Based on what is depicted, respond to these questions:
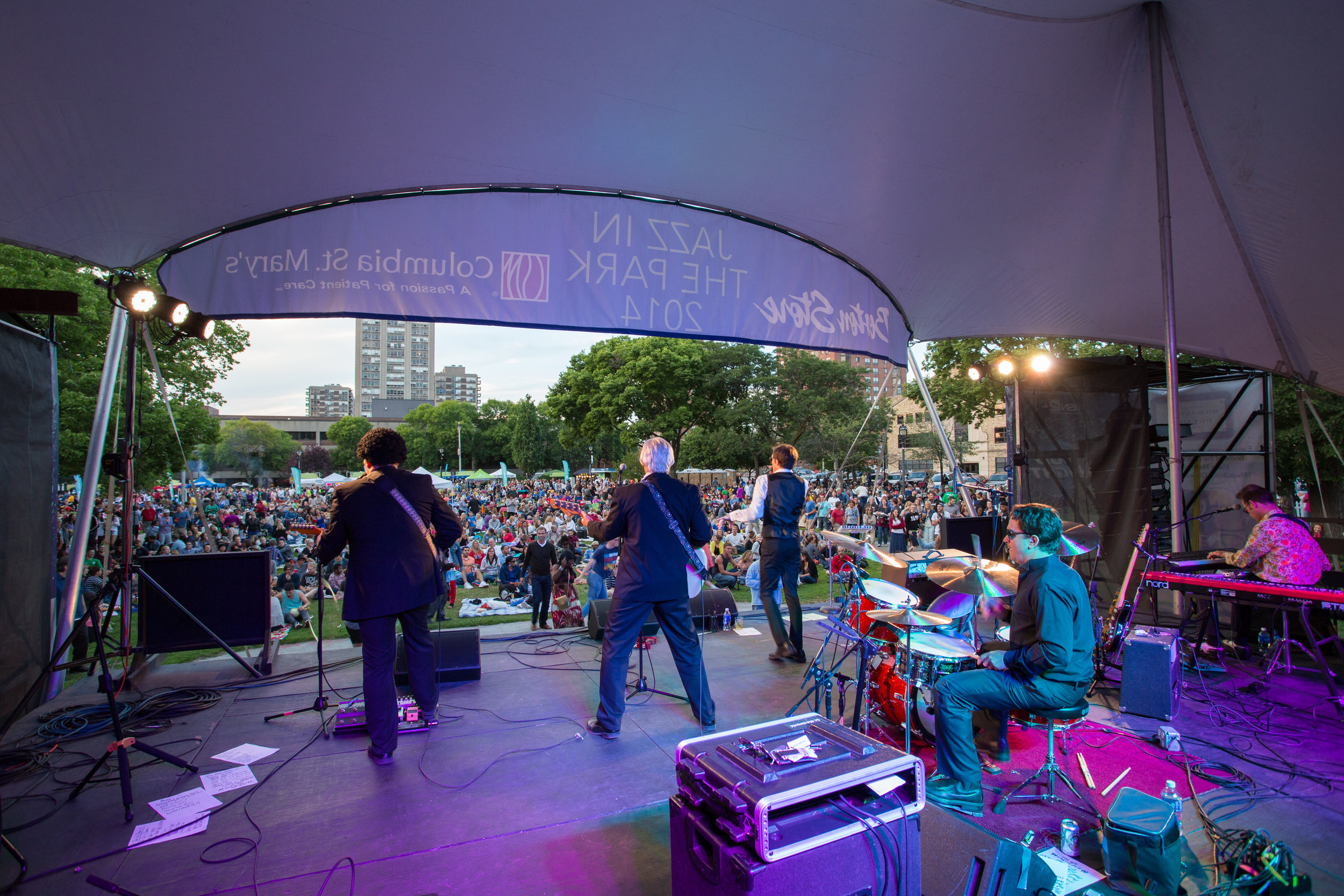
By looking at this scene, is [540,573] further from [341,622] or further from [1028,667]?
[1028,667]

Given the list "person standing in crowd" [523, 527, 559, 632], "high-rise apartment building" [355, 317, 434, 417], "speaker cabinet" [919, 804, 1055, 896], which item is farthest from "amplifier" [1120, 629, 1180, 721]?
"high-rise apartment building" [355, 317, 434, 417]

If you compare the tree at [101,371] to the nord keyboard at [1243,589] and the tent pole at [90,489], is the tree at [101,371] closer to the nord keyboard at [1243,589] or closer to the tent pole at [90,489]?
the tent pole at [90,489]

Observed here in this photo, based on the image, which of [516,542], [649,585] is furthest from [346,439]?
[649,585]

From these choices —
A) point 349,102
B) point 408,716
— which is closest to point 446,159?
point 349,102

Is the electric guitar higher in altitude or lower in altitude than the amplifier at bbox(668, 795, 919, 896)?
higher

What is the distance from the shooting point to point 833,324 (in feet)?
17.2

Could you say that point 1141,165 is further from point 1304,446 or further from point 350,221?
point 1304,446

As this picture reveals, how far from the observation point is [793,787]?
6.22 ft

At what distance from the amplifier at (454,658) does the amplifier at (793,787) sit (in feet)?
10.8

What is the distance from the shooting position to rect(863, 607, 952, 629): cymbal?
328cm

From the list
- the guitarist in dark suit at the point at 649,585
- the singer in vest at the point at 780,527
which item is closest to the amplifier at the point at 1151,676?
the singer in vest at the point at 780,527

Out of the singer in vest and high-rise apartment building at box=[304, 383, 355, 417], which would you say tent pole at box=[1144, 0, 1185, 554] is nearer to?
the singer in vest

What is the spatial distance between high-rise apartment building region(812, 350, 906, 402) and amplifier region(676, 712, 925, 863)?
363cm

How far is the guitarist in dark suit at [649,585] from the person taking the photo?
386 centimetres
